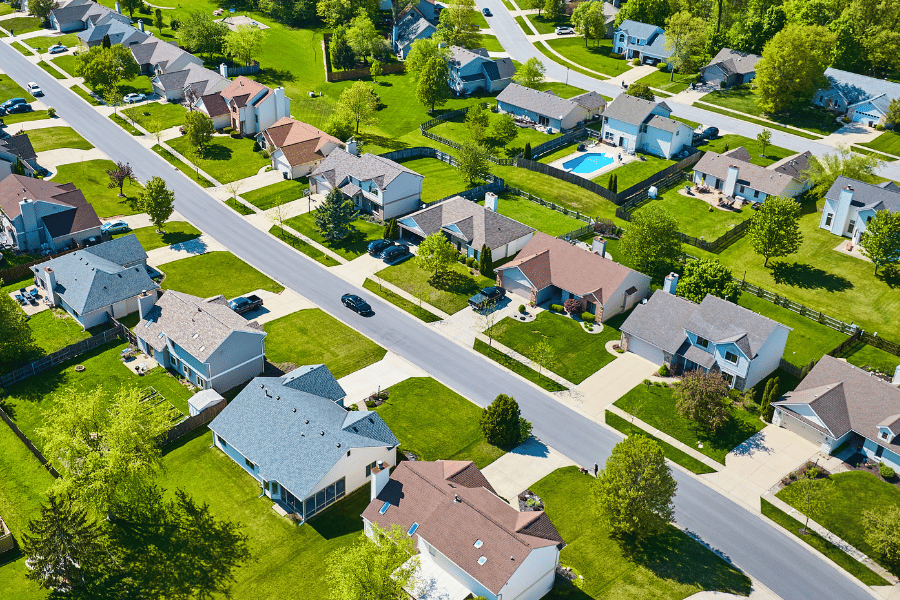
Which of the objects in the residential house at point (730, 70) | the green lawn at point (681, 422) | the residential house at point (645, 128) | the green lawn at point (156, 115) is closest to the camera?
the green lawn at point (681, 422)

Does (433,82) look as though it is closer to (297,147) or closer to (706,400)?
(297,147)

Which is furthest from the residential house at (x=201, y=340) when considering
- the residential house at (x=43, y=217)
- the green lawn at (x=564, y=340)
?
the green lawn at (x=564, y=340)

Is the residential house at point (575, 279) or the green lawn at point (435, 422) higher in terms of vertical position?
the residential house at point (575, 279)

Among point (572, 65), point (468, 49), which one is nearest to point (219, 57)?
point (468, 49)

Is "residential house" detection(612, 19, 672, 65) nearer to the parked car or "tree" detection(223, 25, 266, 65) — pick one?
"tree" detection(223, 25, 266, 65)

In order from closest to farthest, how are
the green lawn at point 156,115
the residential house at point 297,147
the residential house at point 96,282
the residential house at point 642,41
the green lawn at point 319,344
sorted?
1. the green lawn at point 319,344
2. the residential house at point 96,282
3. the residential house at point 297,147
4. the green lawn at point 156,115
5. the residential house at point 642,41

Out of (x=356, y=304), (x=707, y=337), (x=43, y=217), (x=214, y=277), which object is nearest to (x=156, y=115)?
(x=43, y=217)

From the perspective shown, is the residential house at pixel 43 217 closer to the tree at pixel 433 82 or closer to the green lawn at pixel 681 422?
the tree at pixel 433 82

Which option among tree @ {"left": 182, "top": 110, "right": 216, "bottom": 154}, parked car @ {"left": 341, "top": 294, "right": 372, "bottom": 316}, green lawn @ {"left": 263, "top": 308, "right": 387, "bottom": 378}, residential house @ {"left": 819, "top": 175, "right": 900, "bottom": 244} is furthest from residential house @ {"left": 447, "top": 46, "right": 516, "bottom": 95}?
→ green lawn @ {"left": 263, "top": 308, "right": 387, "bottom": 378}
